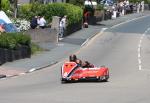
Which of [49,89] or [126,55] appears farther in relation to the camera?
[126,55]

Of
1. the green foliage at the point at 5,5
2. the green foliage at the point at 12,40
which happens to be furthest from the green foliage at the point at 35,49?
the green foliage at the point at 5,5

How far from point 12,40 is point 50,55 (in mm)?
5004

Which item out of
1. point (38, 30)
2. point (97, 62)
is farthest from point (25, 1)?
point (97, 62)

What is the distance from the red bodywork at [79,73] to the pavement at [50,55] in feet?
13.6

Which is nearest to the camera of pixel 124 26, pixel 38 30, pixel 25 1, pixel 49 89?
pixel 49 89

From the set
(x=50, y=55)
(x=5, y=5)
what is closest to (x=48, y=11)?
(x=5, y=5)

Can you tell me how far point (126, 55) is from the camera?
41.6 meters

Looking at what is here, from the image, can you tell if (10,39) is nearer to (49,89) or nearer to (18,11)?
(49,89)

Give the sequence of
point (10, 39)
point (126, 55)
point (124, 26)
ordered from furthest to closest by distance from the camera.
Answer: point (124, 26) → point (126, 55) → point (10, 39)

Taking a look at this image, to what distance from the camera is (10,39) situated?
3503 centimetres

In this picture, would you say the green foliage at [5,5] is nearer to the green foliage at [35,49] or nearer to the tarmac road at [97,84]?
the tarmac road at [97,84]

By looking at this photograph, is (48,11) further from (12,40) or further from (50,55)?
(12,40)

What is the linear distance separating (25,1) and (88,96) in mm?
45272

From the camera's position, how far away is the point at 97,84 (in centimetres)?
2522
